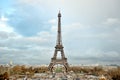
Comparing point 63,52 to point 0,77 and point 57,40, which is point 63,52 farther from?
point 0,77

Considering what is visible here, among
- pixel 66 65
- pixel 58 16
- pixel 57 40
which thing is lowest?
pixel 66 65

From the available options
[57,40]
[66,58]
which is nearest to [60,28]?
[57,40]

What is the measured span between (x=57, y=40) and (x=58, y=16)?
4007 millimetres

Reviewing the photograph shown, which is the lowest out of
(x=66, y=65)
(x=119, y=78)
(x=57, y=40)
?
(x=119, y=78)

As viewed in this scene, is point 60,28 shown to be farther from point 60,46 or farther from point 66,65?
point 66,65

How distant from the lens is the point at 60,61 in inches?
1996

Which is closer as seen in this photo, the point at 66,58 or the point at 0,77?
the point at 0,77

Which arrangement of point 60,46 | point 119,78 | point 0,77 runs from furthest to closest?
point 60,46 → point 119,78 → point 0,77

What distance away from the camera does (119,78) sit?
34.3 meters

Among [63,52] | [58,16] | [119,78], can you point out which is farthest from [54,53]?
[119,78]

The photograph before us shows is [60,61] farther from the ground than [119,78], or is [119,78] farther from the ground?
[60,61]

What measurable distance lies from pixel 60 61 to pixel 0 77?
66.4ft

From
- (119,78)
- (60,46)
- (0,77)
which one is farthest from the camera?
(60,46)

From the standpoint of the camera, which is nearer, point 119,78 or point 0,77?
point 0,77
